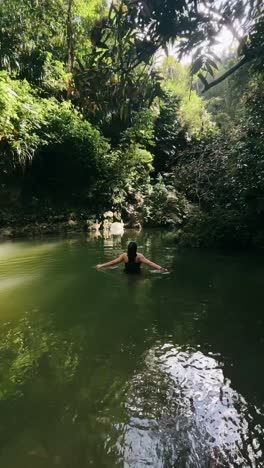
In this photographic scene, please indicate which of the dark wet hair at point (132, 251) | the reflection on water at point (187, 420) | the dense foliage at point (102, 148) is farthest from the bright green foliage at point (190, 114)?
the reflection on water at point (187, 420)

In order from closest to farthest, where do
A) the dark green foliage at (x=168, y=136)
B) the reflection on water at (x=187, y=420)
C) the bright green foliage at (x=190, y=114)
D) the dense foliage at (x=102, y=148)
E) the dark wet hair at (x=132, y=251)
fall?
the reflection on water at (x=187, y=420)
the dark wet hair at (x=132, y=251)
the dense foliage at (x=102, y=148)
the dark green foliage at (x=168, y=136)
the bright green foliage at (x=190, y=114)

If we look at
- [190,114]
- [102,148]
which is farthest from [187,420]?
[190,114]

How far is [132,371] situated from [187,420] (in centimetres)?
91

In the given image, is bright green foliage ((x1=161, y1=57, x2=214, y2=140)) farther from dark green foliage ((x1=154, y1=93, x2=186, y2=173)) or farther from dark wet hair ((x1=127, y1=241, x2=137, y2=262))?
dark wet hair ((x1=127, y1=241, x2=137, y2=262))

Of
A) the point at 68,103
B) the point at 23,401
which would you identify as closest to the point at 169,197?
the point at 68,103

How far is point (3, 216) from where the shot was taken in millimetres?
14328

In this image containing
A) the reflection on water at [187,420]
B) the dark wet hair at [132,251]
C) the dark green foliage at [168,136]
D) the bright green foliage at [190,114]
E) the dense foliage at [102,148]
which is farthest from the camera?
the bright green foliage at [190,114]

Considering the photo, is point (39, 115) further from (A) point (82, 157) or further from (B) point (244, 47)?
(B) point (244, 47)

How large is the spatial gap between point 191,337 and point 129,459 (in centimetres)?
226

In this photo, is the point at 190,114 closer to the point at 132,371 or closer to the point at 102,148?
the point at 102,148

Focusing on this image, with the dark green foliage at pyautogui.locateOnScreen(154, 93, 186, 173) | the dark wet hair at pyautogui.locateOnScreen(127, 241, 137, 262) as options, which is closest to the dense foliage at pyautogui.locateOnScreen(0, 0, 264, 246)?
the dark green foliage at pyautogui.locateOnScreen(154, 93, 186, 173)

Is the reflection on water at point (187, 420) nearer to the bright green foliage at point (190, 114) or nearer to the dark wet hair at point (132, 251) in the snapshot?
the dark wet hair at point (132, 251)

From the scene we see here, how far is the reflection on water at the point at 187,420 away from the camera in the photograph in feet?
8.50

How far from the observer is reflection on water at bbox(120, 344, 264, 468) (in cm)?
259
